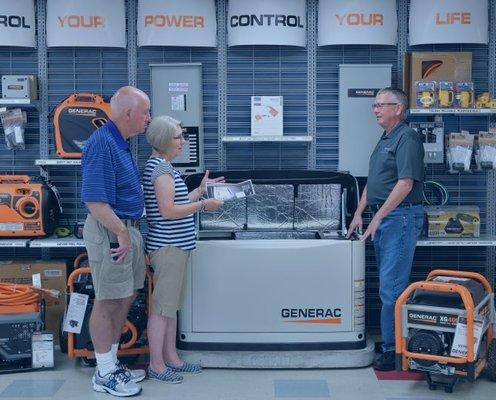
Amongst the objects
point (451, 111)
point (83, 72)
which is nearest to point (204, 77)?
point (83, 72)

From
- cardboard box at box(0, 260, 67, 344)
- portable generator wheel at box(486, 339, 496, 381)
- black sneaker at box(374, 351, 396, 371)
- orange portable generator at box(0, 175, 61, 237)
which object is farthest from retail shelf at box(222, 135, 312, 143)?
portable generator wheel at box(486, 339, 496, 381)

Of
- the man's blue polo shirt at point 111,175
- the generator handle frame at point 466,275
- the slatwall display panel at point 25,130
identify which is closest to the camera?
the man's blue polo shirt at point 111,175

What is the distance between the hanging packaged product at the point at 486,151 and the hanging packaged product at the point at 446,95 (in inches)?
12.7

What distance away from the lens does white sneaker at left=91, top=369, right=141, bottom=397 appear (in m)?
3.95

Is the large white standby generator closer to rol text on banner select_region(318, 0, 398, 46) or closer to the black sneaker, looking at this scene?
the black sneaker

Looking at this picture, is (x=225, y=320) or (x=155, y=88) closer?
(x=225, y=320)

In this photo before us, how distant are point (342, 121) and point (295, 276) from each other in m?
1.30

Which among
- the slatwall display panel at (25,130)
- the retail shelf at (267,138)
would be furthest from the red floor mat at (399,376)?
the slatwall display panel at (25,130)

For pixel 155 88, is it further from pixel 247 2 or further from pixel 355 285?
pixel 355 285

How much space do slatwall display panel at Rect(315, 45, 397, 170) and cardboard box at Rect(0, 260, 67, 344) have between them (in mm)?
1976

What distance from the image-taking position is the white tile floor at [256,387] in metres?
3.95

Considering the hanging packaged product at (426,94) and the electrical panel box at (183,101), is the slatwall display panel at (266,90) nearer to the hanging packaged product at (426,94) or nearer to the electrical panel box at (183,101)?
the electrical panel box at (183,101)

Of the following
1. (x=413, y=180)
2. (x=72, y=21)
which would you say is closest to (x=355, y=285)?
(x=413, y=180)

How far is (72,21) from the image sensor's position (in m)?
4.96
